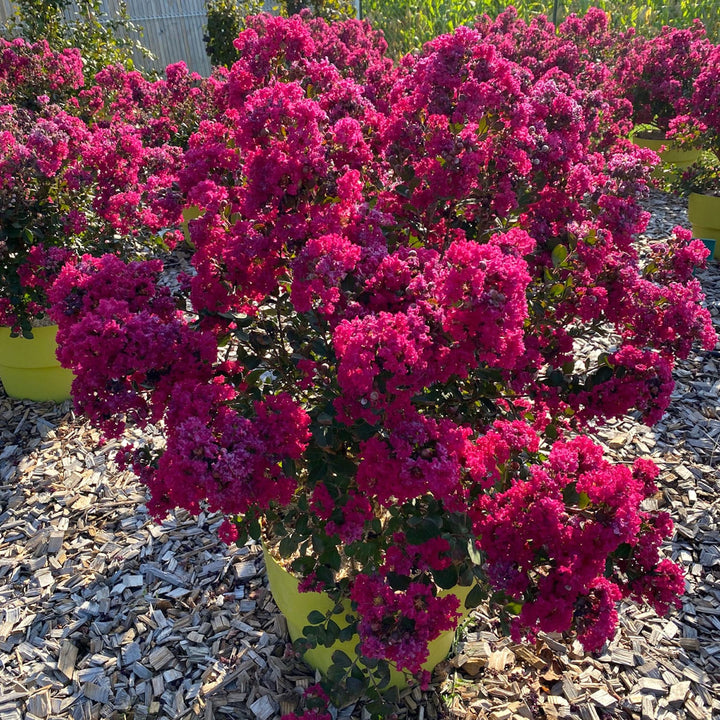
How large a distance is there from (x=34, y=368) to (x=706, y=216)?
5.51 meters

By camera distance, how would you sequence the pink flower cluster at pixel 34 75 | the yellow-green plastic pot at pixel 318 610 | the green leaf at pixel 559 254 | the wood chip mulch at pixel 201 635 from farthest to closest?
the pink flower cluster at pixel 34 75 < the wood chip mulch at pixel 201 635 < the yellow-green plastic pot at pixel 318 610 < the green leaf at pixel 559 254

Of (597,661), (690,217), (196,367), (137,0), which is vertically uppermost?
(137,0)

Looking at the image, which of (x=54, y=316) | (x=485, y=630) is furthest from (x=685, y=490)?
(x=54, y=316)

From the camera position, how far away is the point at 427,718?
2314 millimetres

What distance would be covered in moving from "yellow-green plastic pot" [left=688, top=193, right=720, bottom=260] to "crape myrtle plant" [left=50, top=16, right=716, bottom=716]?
140 inches

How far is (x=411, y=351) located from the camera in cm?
150

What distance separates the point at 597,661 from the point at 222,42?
32.7 ft

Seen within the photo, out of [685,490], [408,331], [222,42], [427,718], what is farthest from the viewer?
[222,42]

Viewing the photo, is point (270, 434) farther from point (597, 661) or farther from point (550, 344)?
point (597, 661)

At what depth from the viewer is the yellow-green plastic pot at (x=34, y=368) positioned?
3805 mm

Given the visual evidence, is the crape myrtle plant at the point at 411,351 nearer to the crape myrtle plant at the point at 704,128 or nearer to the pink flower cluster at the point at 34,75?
the crape myrtle plant at the point at 704,128

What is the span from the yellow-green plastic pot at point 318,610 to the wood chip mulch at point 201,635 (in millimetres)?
107

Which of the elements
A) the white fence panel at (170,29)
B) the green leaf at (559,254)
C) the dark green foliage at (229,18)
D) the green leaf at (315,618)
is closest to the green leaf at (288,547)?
the green leaf at (315,618)

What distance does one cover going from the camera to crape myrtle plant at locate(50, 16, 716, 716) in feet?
5.27
